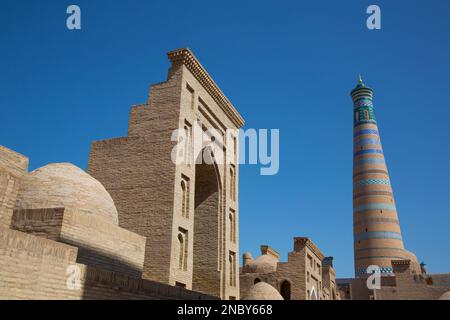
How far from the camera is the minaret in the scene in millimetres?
36125

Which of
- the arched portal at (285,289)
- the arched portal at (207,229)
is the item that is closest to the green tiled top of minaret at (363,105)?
the arched portal at (285,289)

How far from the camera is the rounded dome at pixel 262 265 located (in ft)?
84.9

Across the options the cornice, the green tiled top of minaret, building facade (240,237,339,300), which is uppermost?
the green tiled top of minaret

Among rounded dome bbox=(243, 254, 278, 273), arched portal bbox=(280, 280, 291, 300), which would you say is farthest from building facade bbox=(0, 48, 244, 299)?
rounded dome bbox=(243, 254, 278, 273)

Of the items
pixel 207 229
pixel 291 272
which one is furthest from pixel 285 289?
pixel 207 229

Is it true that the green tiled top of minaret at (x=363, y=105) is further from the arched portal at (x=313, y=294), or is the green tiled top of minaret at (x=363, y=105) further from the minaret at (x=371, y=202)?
the arched portal at (x=313, y=294)

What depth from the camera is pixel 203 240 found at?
16750mm

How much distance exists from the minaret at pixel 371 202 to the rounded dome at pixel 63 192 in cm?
3032

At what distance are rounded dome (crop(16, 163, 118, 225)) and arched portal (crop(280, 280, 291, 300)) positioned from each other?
645 inches

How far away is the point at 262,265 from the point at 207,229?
10.4 m

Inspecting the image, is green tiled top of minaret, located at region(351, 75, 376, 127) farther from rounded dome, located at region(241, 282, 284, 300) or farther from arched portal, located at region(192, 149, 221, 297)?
arched portal, located at region(192, 149, 221, 297)

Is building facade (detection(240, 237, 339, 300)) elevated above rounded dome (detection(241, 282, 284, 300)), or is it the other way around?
building facade (detection(240, 237, 339, 300))
